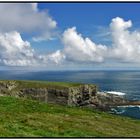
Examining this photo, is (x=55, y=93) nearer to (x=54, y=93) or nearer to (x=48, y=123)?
(x=54, y=93)

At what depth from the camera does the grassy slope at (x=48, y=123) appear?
20.7 metres

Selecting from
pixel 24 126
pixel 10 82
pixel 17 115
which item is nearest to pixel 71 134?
pixel 24 126

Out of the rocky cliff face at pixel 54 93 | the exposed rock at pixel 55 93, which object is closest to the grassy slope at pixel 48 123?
the exposed rock at pixel 55 93

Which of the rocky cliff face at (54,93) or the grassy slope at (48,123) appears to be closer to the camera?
the grassy slope at (48,123)

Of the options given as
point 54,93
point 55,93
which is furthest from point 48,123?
point 54,93

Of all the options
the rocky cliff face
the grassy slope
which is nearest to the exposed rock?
the rocky cliff face

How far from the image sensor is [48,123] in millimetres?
24031

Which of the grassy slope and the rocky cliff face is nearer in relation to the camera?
the grassy slope

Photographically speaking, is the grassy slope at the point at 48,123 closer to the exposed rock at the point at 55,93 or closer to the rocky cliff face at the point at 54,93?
the exposed rock at the point at 55,93

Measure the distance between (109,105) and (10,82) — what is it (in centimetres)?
4725

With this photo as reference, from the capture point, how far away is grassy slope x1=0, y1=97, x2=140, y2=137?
67.8 feet

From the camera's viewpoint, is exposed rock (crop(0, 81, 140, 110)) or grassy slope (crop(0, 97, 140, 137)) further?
exposed rock (crop(0, 81, 140, 110))

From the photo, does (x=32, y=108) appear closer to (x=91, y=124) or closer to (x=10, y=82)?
(x=91, y=124)

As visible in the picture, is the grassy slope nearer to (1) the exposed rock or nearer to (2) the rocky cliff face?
(1) the exposed rock
